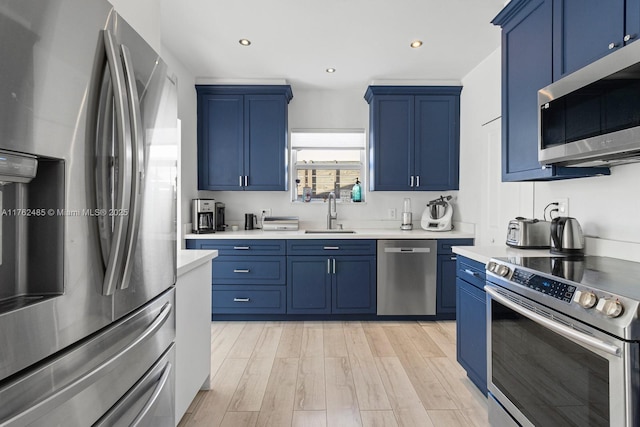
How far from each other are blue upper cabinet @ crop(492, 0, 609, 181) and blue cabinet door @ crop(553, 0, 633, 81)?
0.06 metres

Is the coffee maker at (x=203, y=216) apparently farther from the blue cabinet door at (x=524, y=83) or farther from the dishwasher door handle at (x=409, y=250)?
the blue cabinet door at (x=524, y=83)

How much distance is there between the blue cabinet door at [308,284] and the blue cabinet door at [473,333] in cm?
148

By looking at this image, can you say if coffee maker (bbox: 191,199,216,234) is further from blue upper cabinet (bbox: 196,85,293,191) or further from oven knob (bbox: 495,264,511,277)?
oven knob (bbox: 495,264,511,277)

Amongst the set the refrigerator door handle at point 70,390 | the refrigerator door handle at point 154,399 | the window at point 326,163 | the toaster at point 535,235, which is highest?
the window at point 326,163

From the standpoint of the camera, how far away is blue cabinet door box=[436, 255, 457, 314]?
3504 millimetres

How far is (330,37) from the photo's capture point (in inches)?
113

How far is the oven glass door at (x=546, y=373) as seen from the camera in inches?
44.1

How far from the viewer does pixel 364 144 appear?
427cm

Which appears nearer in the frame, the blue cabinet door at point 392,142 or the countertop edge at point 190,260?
the countertop edge at point 190,260

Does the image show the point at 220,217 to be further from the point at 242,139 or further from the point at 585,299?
the point at 585,299

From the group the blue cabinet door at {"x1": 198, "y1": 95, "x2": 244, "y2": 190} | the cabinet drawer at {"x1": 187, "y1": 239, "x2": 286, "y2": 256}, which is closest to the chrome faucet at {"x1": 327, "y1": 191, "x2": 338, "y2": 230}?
the cabinet drawer at {"x1": 187, "y1": 239, "x2": 286, "y2": 256}

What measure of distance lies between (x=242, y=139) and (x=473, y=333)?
3050mm

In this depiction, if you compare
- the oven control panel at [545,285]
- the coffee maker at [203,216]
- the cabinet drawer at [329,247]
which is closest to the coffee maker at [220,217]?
the coffee maker at [203,216]

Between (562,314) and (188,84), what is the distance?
12.4 ft
